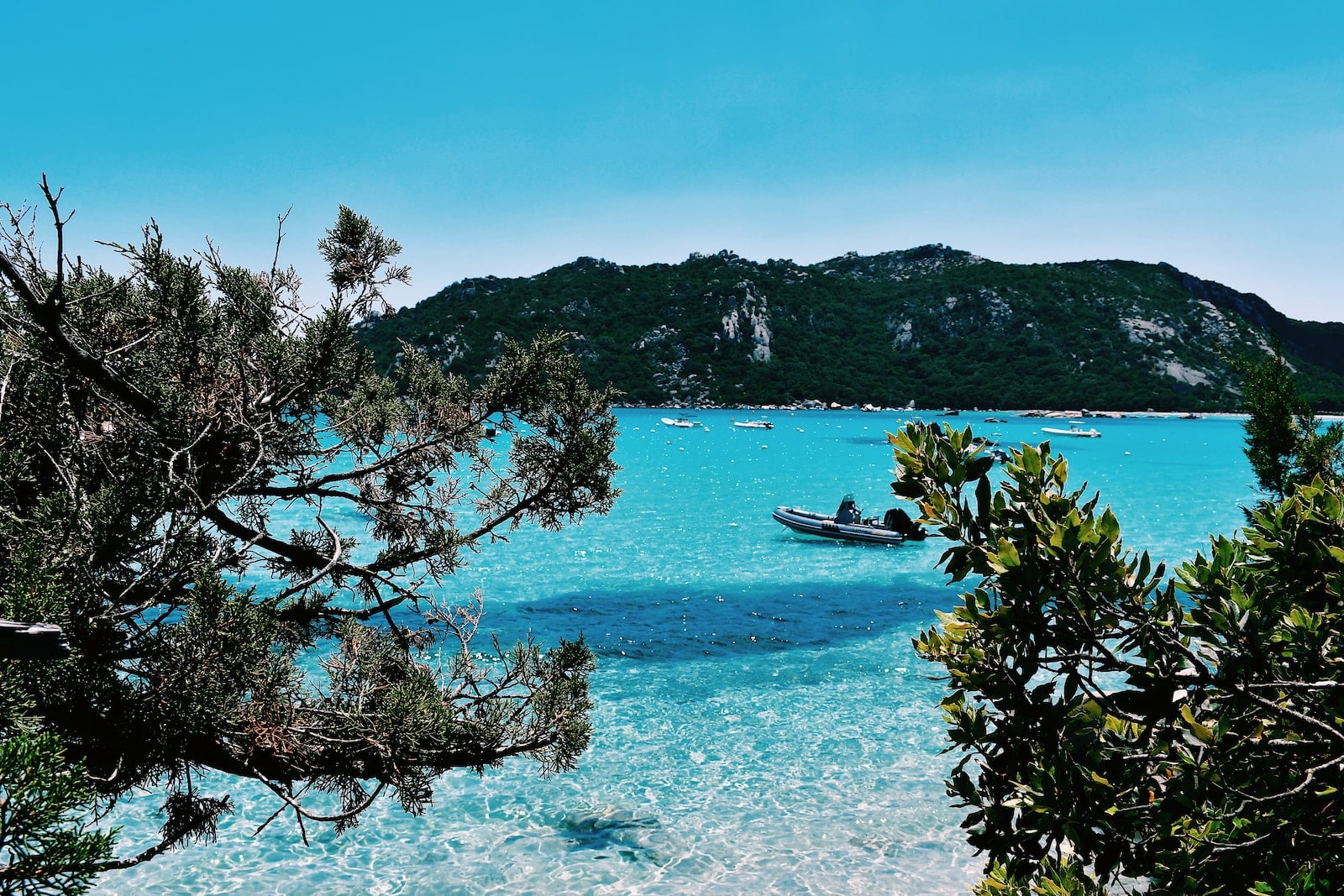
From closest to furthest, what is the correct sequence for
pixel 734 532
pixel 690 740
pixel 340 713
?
pixel 340 713
pixel 690 740
pixel 734 532

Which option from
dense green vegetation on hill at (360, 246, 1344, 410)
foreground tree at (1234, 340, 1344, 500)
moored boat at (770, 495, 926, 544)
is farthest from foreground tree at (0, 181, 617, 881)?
dense green vegetation on hill at (360, 246, 1344, 410)

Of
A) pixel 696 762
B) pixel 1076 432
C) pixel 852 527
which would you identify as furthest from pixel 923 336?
pixel 696 762

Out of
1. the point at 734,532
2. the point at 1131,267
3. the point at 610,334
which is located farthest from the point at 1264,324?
the point at 734,532

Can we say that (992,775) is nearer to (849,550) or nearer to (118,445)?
(118,445)

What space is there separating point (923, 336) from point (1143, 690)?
569 ft

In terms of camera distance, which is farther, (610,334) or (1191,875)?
(610,334)

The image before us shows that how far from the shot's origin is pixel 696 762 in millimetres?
14125

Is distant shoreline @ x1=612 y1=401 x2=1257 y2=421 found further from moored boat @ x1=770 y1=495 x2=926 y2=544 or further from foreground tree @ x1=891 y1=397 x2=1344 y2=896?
foreground tree @ x1=891 y1=397 x2=1344 y2=896

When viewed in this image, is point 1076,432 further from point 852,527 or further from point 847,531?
point 847,531

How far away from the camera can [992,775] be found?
313 centimetres

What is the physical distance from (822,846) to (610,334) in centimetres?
13646

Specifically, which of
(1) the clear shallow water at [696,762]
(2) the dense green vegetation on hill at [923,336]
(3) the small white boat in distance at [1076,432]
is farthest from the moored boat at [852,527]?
(2) the dense green vegetation on hill at [923,336]

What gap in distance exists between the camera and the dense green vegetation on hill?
151 metres

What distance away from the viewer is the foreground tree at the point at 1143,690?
2.59m
